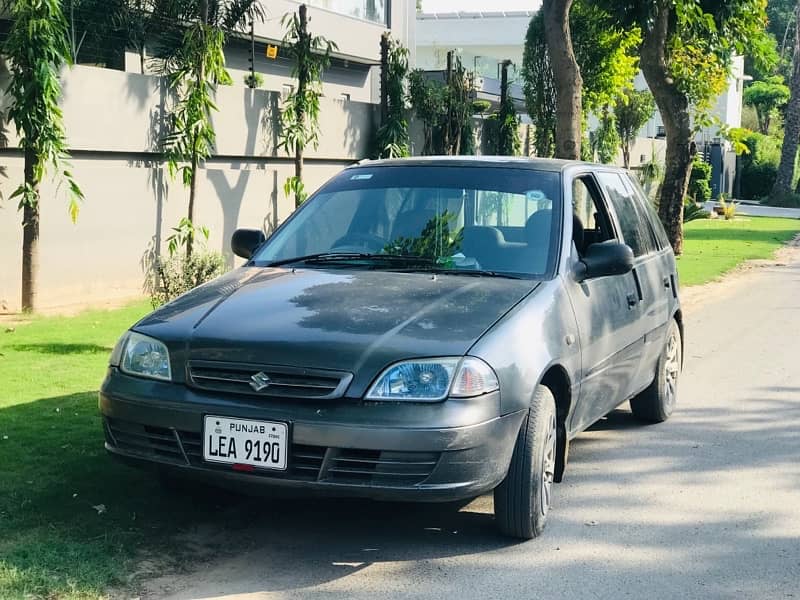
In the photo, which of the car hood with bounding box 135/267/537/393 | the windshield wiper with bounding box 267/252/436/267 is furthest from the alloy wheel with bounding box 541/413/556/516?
the windshield wiper with bounding box 267/252/436/267

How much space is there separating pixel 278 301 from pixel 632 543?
2.01 m

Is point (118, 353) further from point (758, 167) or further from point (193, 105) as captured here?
point (758, 167)

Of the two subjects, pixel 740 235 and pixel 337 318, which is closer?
pixel 337 318

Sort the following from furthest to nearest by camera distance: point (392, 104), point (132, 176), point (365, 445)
→ 1. point (392, 104)
2. point (132, 176)
3. point (365, 445)

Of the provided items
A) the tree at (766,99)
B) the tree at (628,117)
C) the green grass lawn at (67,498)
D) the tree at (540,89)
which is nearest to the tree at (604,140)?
the tree at (628,117)

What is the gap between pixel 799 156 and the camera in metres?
51.7

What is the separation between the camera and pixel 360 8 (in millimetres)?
25188

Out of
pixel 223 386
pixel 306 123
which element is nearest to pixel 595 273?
pixel 223 386

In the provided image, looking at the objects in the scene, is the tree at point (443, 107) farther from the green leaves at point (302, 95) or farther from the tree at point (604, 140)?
the tree at point (604, 140)

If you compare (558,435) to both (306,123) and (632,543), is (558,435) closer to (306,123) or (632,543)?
(632,543)

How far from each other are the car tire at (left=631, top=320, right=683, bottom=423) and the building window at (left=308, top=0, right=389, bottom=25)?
17.5 metres

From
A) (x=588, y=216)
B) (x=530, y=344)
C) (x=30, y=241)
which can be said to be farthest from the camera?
(x=30, y=241)

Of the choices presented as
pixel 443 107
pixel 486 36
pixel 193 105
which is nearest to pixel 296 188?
pixel 193 105

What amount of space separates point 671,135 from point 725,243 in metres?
5.30
